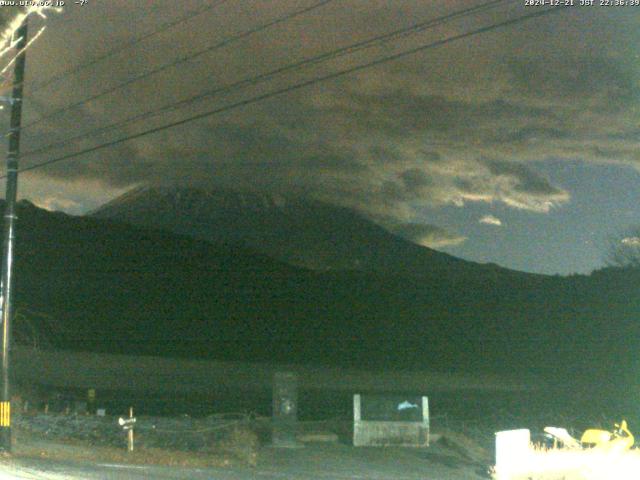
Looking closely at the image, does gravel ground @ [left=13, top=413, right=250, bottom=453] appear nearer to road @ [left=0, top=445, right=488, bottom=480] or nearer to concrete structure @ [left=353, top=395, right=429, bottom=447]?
road @ [left=0, top=445, right=488, bottom=480]

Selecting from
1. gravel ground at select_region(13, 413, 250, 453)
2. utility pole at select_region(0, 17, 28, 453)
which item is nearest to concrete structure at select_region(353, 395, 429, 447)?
gravel ground at select_region(13, 413, 250, 453)

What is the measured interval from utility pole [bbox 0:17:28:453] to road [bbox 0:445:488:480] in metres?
1.94

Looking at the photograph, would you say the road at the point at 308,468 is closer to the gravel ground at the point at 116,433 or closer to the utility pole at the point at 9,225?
the utility pole at the point at 9,225

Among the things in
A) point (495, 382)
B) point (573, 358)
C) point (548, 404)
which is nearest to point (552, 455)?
point (548, 404)

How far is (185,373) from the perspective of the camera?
63594 mm

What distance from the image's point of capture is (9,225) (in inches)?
752

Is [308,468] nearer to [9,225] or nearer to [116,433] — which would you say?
[9,225]

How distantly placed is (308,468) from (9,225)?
8.81m

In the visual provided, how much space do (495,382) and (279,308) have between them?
27.7 metres

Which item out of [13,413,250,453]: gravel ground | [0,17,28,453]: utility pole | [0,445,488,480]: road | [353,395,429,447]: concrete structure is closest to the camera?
[0,445,488,480]: road

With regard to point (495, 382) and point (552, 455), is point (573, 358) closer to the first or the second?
point (495, 382)

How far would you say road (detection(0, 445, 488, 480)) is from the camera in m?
15.0

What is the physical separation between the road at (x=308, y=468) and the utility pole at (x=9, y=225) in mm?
1943

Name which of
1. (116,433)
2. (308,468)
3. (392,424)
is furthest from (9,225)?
(392,424)
